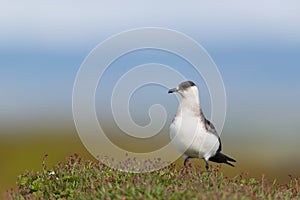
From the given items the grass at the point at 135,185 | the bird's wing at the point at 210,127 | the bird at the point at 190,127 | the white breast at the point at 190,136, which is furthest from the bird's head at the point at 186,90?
the grass at the point at 135,185

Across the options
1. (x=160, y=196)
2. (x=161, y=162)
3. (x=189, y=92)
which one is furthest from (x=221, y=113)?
(x=160, y=196)

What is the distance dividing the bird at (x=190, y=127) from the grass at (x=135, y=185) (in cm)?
76

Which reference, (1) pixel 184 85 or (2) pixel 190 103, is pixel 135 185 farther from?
(1) pixel 184 85

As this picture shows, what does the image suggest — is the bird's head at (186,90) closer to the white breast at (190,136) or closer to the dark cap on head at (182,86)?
the dark cap on head at (182,86)

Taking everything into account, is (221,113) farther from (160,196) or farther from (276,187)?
(160,196)

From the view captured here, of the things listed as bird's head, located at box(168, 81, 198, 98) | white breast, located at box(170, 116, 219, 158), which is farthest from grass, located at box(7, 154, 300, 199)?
bird's head, located at box(168, 81, 198, 98)

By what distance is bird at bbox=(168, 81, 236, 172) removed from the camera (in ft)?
43.6

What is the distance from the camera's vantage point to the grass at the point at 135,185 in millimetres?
9484

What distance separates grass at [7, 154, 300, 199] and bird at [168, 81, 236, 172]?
759 mm

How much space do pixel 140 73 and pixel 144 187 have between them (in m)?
3.48

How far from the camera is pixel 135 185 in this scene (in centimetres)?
1019

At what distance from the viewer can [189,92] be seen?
1360 centimetres

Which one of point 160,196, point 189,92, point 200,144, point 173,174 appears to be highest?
point 189,92

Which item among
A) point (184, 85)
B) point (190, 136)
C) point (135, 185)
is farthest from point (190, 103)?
point (135, 185)
